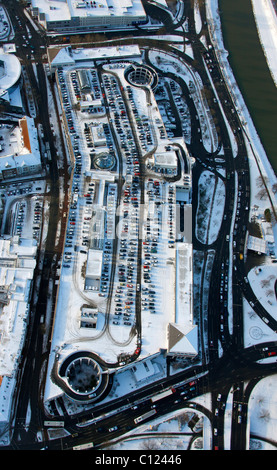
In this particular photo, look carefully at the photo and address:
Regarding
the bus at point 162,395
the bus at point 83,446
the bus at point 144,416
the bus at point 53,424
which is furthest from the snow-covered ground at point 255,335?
the bus at point 53,424

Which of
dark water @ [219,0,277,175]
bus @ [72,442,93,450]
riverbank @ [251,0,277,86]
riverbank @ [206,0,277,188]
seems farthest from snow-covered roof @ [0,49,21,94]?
bus @ [72,442,93,450]

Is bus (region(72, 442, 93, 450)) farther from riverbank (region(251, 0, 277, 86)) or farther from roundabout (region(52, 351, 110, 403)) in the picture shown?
riverbank (region(251, 0, 277, 86))

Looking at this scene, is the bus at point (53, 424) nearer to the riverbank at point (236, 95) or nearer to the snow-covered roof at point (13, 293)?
the snow-covered roof at point (13, 293)

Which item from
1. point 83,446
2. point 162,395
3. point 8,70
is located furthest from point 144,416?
point 8,70

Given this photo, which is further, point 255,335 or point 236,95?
point 236,95

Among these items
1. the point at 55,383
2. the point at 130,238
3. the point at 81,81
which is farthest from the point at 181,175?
the point at 55,383

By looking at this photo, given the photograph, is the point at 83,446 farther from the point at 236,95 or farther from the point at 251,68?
the point at 251,68

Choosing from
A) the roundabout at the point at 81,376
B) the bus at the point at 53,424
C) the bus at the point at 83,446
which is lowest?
the bus at the point at 83,446

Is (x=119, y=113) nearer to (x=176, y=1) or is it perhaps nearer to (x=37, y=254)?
(x=37, y=254)
